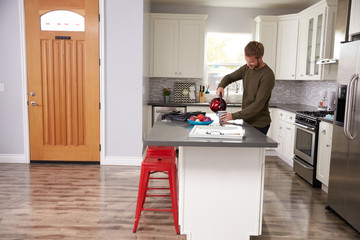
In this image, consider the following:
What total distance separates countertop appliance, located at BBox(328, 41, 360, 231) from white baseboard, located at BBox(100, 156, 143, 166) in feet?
9.14

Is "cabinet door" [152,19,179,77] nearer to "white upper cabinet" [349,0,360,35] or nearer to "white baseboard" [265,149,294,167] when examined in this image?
"white baseboard" [265,149,294,167]

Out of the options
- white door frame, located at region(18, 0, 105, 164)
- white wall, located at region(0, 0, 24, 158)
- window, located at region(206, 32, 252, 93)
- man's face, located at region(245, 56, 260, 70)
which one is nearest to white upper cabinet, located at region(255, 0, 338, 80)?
window, located at region(206, 32, 252, 93)

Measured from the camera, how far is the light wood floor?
2.83 metres

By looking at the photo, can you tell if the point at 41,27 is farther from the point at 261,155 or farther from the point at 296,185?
the point at 296,185

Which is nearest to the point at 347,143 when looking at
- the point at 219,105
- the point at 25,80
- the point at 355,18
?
the point at 355,18

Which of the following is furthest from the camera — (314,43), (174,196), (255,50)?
(314,43)

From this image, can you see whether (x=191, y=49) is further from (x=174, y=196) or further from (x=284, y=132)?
(x=174, y=196)

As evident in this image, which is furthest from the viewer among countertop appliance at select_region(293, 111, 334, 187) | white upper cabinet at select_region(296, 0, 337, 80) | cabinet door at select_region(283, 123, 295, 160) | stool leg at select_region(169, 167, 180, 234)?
cabinet door at select_region(283, 123, 295, 160)

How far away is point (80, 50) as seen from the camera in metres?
4.81

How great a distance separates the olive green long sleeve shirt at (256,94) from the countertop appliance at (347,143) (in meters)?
0.67

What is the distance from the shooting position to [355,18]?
9.69ft

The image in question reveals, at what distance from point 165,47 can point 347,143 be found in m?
3.73

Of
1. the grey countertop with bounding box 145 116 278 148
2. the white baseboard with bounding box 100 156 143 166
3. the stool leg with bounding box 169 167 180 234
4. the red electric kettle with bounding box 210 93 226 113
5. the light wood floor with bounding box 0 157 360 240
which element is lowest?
the light wood floor with bounding box 0 157 360 240

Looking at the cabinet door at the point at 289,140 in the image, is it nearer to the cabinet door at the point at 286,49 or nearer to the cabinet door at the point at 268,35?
the cabinet door at the point at 286,49
